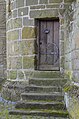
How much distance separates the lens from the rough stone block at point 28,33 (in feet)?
19.3

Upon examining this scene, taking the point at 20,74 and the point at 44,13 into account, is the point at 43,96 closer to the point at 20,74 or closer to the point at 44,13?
the point at 20,74

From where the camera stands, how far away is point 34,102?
4.93 meters

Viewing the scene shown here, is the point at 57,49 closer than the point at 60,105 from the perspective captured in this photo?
No

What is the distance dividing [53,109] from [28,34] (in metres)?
2.05

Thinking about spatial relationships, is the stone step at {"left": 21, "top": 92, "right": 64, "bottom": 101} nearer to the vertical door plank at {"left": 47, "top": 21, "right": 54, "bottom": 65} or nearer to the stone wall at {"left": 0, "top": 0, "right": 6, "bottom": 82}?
the vertical door plank at {"left": 47, "top": 21, "right": 54, "bottom": 65}

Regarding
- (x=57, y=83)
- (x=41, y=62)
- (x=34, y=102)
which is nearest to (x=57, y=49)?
(x=41, y=62)

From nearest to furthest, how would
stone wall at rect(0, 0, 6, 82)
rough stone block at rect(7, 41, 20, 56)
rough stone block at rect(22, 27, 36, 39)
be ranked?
rough stone block at rect(22, 27, 36, 39) < rough stone block at rect(7, 41, 20, 56) < stone wall at rect(0, 0, 6, 82)

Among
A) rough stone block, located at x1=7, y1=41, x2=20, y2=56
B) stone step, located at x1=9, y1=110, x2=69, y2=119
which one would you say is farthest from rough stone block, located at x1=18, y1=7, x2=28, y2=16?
stone step, located at x1=9, y1=110, x2=69, y2=119

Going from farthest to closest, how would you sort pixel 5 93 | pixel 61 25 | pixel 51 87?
pixel 5 93
pixel 61 25
pixel 51 87

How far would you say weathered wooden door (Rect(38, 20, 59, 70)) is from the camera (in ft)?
19.5

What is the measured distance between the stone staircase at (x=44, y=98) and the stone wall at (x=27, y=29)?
344 mm

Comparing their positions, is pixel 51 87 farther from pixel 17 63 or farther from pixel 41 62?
pixel 17 63

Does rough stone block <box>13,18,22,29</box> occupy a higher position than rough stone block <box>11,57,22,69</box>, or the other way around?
rough stone block <box>13,18,22,29</box>

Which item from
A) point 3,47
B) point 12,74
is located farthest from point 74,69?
point 3,47
